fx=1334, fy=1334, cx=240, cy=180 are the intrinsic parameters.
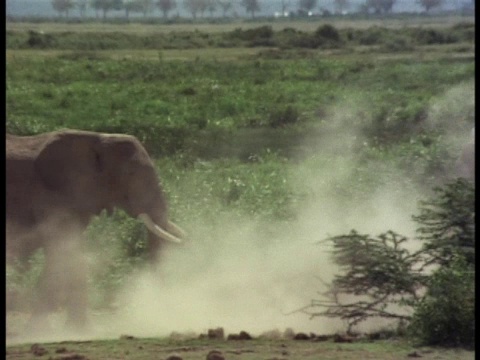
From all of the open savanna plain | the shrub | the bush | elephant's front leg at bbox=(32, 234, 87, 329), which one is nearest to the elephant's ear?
elephant's front leg at bbox=(32, 234, 87, 329)

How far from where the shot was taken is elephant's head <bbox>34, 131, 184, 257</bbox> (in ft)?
28.4

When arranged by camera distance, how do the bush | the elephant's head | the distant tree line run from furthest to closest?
the distant tree line → the elephant's head → the bush

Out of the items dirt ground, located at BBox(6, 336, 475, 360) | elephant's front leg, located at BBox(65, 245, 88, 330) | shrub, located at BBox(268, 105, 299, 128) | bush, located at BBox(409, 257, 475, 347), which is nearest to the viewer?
dirt ground, located at BBox(6, 336, 475, 360)

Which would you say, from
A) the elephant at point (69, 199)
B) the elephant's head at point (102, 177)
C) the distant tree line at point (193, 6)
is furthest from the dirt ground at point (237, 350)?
the distant tree line at point (193, 6)

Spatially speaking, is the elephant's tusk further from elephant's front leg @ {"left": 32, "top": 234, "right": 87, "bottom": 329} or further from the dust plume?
elephant's front leg @ {"left": 32, "top": 234, "right": 87, "bottom": 329}

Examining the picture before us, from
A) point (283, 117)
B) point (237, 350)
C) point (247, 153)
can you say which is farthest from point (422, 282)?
point (283, 117)

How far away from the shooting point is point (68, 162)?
874 cm

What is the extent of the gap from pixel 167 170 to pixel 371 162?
2292mm

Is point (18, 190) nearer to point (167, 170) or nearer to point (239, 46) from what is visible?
point (167, 170)

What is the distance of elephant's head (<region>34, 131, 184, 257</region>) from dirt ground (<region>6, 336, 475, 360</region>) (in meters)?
1.69

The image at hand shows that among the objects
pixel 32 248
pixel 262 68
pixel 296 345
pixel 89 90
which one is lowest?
pixel 296 345

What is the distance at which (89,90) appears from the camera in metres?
20.0

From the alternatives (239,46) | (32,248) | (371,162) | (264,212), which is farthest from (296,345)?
(239,46)

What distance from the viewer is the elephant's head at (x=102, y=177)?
8648 mm
